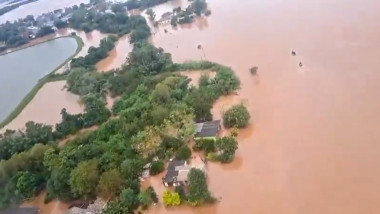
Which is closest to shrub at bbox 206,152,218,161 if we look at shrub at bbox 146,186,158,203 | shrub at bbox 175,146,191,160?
shrub at bbox 175,146,191,160

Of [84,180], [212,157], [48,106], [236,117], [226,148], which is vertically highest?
[84,180]

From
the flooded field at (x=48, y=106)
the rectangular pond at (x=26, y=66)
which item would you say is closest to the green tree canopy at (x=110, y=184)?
the flooded field at (x=48, y=106)

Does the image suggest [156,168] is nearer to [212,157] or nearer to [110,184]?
[110,184]

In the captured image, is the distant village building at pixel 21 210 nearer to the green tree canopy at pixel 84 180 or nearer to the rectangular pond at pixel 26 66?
the green tree canopy at pixel 84 180

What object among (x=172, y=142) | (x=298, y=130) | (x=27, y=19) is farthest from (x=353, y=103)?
(x=27, y=19)

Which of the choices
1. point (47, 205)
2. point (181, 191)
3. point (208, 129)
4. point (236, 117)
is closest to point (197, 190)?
point (181, 191)

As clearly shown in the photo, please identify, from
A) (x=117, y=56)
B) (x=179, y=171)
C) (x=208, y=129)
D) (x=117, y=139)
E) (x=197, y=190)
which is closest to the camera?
(x=197, y=190)
